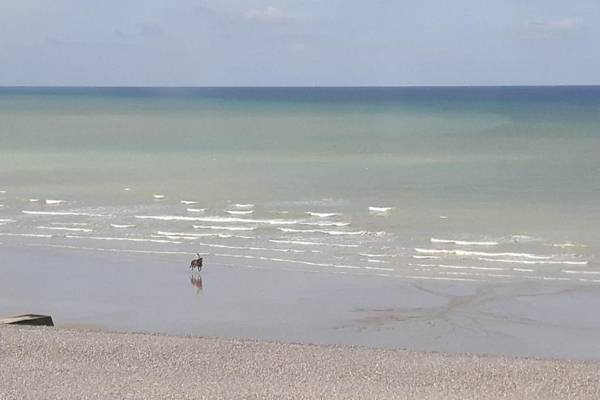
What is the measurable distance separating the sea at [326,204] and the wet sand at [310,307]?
1.13 m

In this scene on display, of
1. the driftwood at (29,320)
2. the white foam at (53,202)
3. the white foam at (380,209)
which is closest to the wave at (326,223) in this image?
the white foam at (380,209)

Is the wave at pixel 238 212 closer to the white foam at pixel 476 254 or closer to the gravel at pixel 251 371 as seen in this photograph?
the white foam at pixel 476 254

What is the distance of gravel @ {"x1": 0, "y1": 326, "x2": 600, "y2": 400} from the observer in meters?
11.9

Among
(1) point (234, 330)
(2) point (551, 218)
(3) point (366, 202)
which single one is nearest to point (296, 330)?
(1) point (234, 330)

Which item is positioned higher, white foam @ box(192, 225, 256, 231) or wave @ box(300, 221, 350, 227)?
wave @ box(300, 221, 350, 227)

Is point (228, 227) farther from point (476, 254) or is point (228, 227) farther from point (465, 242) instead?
point (476, 254)

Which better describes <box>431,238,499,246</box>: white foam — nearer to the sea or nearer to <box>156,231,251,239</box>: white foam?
the sea

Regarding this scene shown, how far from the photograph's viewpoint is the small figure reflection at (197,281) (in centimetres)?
1919

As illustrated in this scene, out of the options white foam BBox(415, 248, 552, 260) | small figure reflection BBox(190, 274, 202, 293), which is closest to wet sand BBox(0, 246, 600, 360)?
small figure reflection BBox(190, 274, 202, 293)

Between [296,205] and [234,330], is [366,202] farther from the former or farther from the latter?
[234,330]

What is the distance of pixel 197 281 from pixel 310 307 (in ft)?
9.04

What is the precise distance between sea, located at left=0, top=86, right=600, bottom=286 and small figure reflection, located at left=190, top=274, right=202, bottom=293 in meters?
1.37

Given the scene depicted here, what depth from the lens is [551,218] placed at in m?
27.8

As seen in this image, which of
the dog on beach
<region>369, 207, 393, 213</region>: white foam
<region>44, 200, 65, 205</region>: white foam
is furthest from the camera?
<region>44, 200, 65, 205</region>: white foam
